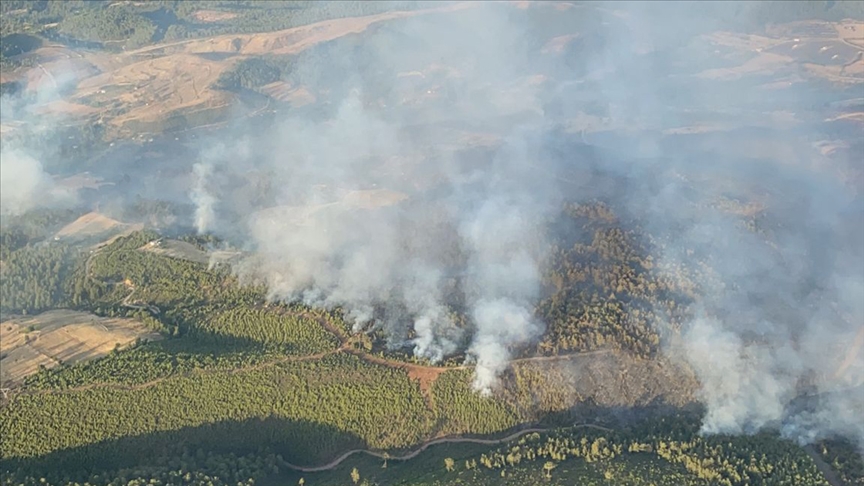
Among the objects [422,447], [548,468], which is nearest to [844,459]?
[548,468]

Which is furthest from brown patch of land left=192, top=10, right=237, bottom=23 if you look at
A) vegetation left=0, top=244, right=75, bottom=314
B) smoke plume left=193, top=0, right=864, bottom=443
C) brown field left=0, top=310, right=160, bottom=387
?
brown field left=0, top=310, right=160, bottom=387

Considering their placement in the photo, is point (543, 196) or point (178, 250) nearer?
point (178, 250)

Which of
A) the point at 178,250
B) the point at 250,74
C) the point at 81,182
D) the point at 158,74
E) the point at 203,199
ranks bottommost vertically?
the point at 81,182

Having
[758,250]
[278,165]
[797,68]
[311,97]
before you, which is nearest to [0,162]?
[278,165]

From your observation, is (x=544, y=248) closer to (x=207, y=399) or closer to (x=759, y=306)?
(x=759, y=306)

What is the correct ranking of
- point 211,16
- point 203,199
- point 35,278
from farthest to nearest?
1. point 211,16
2. point 203,199
3. point 35,278

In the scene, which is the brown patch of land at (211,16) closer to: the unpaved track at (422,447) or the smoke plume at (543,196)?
the smoke plume at (543,196)

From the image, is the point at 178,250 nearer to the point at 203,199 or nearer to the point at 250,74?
the point at 203,199
